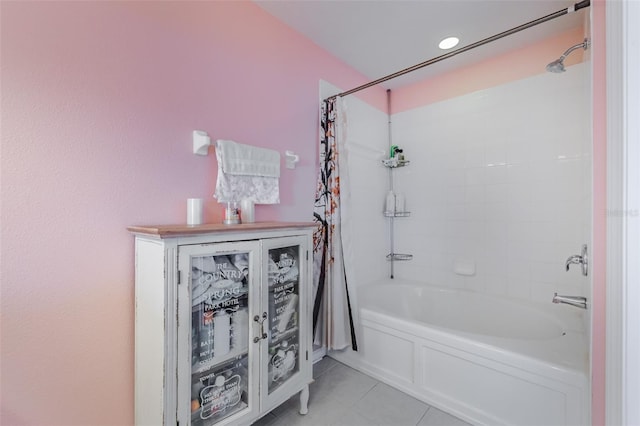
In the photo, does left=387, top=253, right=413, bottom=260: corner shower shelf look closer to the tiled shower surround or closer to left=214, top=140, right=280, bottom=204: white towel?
the tiled shower surround

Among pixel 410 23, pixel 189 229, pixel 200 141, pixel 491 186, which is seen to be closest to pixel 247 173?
pixel 200 141

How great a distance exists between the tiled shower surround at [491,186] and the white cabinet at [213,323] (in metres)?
1.25

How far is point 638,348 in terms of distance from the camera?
20.4 inches

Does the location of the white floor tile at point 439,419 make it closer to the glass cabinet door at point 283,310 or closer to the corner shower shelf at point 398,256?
the glass cabinet door at point 283,310

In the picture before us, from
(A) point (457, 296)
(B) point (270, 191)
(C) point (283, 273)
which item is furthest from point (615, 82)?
(A) point (457, 296)

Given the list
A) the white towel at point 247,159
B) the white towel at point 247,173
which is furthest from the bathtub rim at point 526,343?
the white towel at point 247,159

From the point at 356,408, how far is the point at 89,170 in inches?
75.2

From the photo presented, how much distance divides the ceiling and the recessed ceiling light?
39 mm

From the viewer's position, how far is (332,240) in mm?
2008

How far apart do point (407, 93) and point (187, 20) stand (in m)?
2.17

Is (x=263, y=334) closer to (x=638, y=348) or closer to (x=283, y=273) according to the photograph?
(x=283, y=273)

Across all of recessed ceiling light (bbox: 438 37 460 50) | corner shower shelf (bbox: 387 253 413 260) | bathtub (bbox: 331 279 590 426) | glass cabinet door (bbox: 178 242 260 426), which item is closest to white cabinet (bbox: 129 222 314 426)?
glass cabinet door (bbox: 178 242 260 426)

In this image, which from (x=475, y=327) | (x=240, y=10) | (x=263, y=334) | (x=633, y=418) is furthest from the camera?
(x=475, y=327)

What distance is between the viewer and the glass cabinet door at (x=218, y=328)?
3.51 feet
